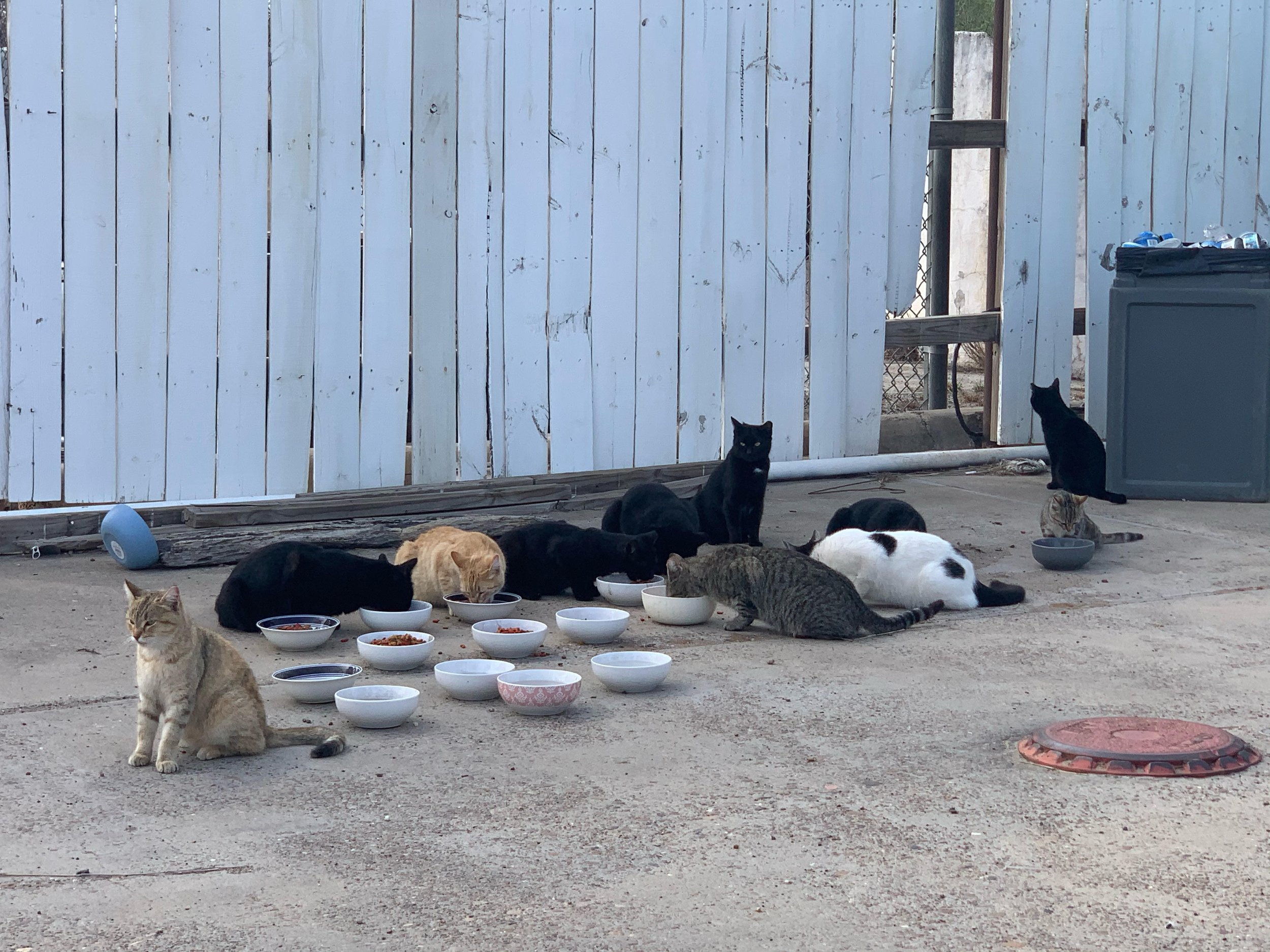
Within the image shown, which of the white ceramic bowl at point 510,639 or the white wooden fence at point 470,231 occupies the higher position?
the white wooden fence at point 470,231

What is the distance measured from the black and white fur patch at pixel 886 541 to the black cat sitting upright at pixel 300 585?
6.59ft

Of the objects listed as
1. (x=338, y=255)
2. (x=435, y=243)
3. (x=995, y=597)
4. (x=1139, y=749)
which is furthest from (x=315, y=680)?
(x=435, y=243)

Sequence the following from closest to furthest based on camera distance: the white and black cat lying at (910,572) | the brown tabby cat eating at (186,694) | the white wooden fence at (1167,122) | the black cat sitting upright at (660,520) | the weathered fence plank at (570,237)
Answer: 1. the brown tabby cat eating at (186,694)
2. the white and black cat lying at (910,572)
3. the black cat sitting upright at (660,520)
4. the weathered fence plank at (570,237)
5. the white wooden fence at (1167,122)

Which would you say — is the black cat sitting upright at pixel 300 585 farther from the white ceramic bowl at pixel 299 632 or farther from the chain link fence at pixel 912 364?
the chain link fence at pixel 912 364

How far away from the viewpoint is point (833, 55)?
8.53 metres

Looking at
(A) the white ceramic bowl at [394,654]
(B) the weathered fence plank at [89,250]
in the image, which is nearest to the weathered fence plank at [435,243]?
(B) the weathered fence plank at [89,250]

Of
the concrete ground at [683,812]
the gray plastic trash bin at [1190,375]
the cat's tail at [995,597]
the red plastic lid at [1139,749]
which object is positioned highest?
the gray plastic trash bin at [1190,375]

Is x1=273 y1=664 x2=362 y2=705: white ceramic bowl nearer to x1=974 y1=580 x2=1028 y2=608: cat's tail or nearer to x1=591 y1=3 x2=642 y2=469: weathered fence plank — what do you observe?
x1=974 y1=580 x2=1028 y2=608: cat's tail

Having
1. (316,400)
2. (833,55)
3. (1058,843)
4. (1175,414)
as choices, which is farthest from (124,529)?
(1175,414)

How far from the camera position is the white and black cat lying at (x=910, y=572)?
19.5 feet

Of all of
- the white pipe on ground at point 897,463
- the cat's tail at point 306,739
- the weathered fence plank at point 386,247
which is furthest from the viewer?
the white pipe on ground at point 897,463

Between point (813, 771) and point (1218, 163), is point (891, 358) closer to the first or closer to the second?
point (1218, 163)

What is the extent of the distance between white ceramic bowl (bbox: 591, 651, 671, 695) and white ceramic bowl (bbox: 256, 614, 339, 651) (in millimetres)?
1063

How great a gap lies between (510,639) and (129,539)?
2.16m
